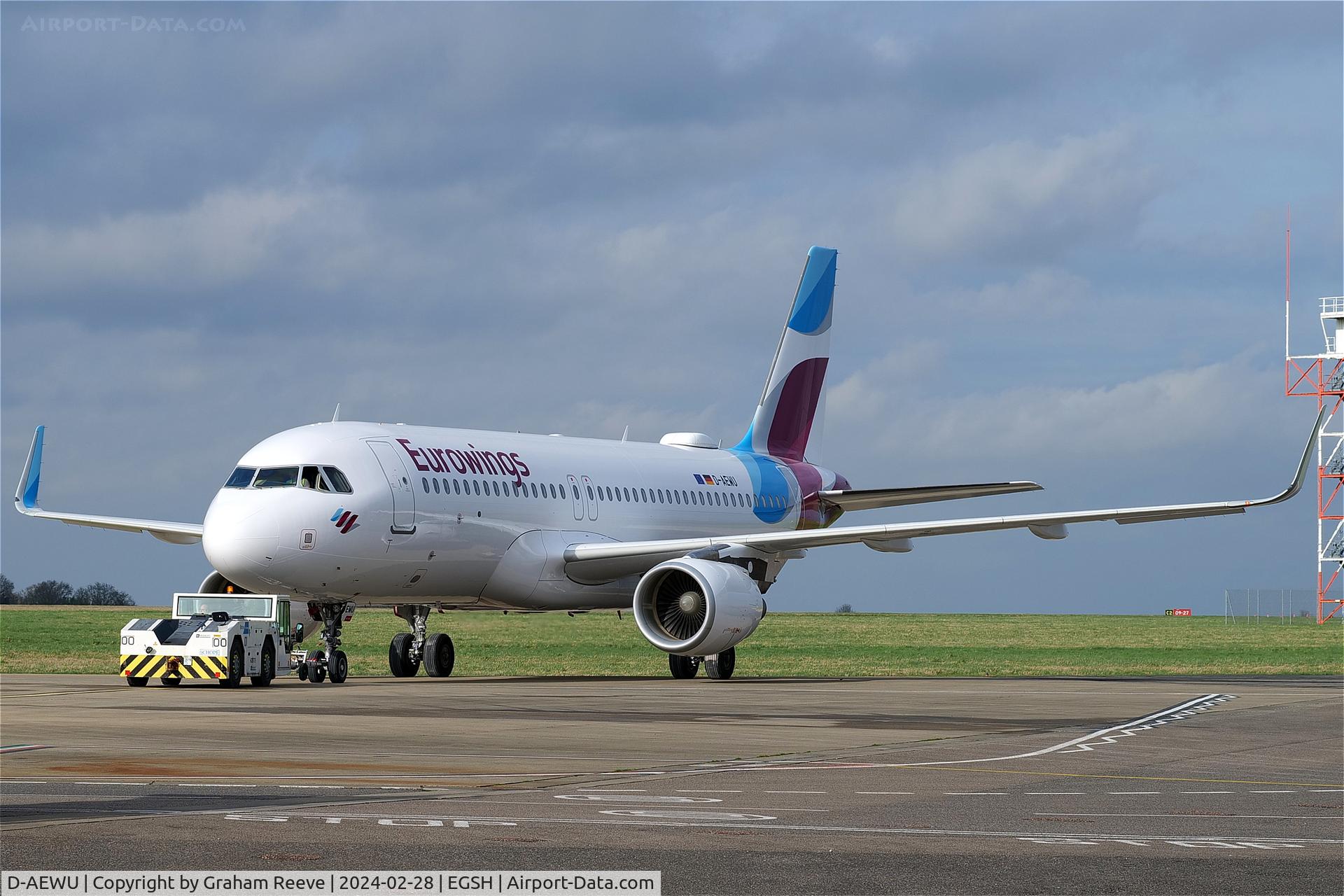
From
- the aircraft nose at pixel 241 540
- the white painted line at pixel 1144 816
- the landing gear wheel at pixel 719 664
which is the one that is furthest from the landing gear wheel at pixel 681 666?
the white painted line at pixel 1144 816

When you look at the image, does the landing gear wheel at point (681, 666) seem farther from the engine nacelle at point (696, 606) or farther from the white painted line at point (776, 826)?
the white painted line at point (776, 826)

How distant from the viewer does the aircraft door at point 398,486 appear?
97.2 feet

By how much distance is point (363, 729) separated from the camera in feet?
60.1

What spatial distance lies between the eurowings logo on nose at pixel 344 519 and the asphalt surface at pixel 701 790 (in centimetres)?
489

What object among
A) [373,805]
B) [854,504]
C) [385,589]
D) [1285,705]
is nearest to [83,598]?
[854,504]

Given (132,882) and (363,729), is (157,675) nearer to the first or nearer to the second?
(363,729)

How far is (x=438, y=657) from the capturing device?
32219mm

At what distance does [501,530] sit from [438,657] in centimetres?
253

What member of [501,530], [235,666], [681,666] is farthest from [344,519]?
[681,666]

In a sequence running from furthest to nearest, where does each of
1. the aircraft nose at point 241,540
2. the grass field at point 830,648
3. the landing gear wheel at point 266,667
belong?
1. the grass field at point 830,648
2. the landing gear wheel at point 266,667
3. the aircraft nose at point 241,540

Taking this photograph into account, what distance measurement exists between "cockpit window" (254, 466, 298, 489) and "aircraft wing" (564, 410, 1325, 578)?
21.0ft

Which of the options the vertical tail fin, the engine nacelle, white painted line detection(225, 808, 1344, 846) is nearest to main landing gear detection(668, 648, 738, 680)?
the engine nacelle

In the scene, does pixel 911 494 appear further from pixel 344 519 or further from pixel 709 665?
pixel 344 519

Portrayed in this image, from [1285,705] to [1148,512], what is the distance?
7119mm
